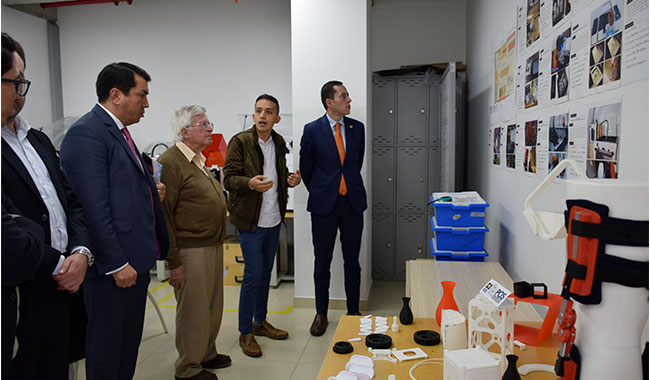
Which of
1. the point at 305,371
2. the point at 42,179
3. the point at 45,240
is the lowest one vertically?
the point at 305,371

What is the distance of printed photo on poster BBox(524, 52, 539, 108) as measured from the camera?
7.35ft

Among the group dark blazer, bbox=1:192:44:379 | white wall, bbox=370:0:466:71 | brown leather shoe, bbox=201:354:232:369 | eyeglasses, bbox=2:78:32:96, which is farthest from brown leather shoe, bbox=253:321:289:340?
white wall, bbox=370:0:466:71

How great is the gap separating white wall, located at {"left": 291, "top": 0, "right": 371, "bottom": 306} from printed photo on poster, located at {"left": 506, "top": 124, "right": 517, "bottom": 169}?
1.20 meters

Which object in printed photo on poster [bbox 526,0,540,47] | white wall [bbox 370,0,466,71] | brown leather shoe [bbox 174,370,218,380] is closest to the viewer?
printed photo on poster [bbox 526,0,540,47]

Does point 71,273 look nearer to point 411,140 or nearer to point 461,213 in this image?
point 461,213

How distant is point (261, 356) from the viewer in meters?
2.96

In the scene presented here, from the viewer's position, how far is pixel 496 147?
3166 mm

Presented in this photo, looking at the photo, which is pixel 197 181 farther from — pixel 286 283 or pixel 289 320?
pixel 286 283

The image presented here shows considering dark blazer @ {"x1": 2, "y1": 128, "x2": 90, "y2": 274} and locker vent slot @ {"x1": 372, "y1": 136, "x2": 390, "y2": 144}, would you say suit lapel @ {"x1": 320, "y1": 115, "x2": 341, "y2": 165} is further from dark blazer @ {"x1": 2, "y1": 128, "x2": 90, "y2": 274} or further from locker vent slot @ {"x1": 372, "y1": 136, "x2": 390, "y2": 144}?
dark blazer @ {"x1": 2, "y1": 128, "x2": 90, "y2": 274}

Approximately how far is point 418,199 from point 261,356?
2.24 m

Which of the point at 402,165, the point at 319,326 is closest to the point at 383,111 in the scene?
the point at 402,165

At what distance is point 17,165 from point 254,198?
63.6 inches

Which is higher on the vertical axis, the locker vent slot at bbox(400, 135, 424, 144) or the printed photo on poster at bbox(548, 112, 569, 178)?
the locker vent slot at bbox(400, 135, 424, 144)

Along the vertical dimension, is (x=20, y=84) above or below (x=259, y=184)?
above
